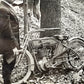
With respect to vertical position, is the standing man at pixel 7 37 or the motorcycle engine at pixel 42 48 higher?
the standing man at pixel 7 37

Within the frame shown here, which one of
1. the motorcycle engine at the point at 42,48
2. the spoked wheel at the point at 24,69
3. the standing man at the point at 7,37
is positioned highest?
the standing man at the point at 7,37

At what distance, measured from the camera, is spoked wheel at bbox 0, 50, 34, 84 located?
7605 mm

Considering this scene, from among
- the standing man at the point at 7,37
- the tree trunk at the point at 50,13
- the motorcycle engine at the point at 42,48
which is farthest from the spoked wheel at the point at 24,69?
the standing man at the point at 7,37

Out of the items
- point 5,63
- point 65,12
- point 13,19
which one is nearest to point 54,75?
point 5,63

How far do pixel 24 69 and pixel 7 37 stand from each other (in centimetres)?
301

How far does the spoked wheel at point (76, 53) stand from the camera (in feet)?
26.3

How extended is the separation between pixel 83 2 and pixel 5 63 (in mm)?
11327

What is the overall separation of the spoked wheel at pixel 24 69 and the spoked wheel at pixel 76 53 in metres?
1.26

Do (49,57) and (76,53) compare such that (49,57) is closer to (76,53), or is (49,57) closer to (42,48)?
(42,48)

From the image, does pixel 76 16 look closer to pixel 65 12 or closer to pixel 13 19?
pixel 65 12

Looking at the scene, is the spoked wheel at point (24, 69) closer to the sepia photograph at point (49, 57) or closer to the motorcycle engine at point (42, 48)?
the sepia photograph at point (49, 57)

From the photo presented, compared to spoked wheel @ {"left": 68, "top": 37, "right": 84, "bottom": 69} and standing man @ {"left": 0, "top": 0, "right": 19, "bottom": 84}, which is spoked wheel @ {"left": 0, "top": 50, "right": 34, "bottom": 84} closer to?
spoked wheel @ {"left": 68, "top": 37, "right": 84, "bottom": 69}

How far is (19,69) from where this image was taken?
7918 millimetres

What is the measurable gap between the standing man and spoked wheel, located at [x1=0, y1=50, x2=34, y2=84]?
80.8 inches
